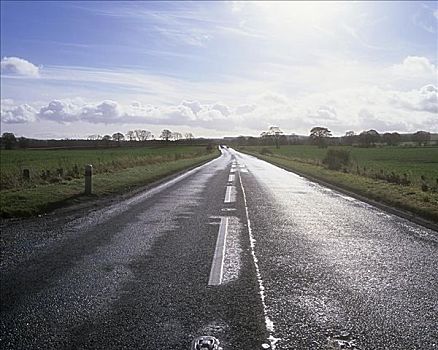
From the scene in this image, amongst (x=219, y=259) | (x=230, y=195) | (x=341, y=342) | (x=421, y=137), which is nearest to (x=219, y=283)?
(x=219, y=259)

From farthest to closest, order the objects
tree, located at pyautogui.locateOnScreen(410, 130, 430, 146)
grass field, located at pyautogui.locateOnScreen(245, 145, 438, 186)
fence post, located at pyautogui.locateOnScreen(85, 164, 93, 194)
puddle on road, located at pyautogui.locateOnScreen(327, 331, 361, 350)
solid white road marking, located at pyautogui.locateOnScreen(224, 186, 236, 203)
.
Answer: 1. grass field, located at pyautogui.locateOnScreen(245, 145, 438, 186)
2. tree, located at pyautogui.locateOnScreen(410, 130, 430, 146)
3. fence post, located at pyautogui.locateOnScreen(85, 164, 93, 194)
4. solid white road marking, located at pyautogui.locateOnScreen(224, 186, 236, 203)
5. puddle on road, located at pyautogui.locateOnScreen(327, 331, 361, 350)

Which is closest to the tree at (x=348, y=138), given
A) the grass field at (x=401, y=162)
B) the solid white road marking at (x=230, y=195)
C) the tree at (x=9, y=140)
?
the grass field at (x=401, y=162)

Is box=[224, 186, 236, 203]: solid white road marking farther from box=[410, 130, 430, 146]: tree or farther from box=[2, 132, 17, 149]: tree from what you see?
box=[2, 132, 17, 149]: tree

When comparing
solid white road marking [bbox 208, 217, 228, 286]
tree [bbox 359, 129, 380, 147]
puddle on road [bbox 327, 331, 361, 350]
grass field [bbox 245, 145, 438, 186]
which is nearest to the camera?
puddle on road [bbox 327, 331, 361, 350]

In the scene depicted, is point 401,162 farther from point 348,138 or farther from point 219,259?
point 219,259

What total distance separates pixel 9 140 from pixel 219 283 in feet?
301

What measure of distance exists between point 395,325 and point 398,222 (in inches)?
283

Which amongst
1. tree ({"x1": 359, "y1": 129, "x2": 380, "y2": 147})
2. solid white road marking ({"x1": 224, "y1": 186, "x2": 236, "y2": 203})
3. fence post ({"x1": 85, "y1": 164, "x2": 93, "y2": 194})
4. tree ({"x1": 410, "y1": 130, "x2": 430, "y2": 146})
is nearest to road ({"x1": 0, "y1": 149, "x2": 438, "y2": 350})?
solid white road marking ({"x1": 224, "y1": 186, "x2": 236, "y2": 203})

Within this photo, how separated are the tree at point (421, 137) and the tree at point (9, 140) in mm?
82751

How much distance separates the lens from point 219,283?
20.0ft

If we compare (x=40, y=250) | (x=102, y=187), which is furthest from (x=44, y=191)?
(x=40, y=250)

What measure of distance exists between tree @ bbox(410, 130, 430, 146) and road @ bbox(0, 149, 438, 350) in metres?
9.63

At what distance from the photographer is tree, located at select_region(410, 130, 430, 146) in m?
19.8

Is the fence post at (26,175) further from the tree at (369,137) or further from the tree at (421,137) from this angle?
the tree at (369,137)
